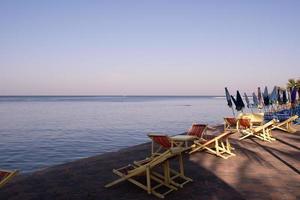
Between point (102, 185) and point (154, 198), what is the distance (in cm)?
160

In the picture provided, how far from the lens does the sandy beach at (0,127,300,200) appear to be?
7238mm

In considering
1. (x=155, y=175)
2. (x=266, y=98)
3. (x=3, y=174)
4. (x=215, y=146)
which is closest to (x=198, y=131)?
(x=215, y=146)

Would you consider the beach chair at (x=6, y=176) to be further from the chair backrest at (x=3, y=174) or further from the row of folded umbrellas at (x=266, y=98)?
the row of folded umbrellas at (x=266, y=98)

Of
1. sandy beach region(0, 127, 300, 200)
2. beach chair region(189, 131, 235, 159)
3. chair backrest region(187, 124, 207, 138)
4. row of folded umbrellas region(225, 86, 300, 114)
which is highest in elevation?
row of folded umbrellas region(225, 86, 300, 114)

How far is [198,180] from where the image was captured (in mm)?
8359

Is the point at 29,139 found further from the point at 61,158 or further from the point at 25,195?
the point at 25,195

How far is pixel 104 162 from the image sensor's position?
10.8 metres

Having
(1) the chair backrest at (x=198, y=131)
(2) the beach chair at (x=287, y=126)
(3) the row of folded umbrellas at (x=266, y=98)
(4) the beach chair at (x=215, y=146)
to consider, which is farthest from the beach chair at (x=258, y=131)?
(4) the beach chair at (x=215, y=146)

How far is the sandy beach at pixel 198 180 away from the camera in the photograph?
23.7ft

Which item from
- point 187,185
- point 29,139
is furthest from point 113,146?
point 187,185

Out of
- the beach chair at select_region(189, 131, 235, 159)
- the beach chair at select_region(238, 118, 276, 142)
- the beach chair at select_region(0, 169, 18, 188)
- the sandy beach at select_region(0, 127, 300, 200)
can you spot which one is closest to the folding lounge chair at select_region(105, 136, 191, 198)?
the sandy beach at select_region(0, 127, 300, 200)

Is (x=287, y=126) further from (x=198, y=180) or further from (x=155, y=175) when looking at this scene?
(x=155, y=175)

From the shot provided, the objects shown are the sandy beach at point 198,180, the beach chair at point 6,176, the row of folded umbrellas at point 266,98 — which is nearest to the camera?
the beach chair at point 6,176

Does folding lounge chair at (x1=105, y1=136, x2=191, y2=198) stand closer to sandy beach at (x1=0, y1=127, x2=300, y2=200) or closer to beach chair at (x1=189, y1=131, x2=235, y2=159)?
sandy beach at (x1=0, y1=127, x2=300, y2=200)
